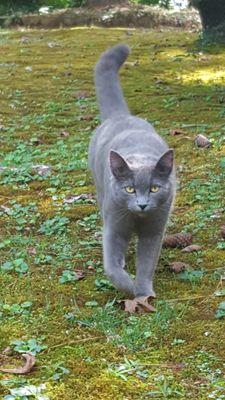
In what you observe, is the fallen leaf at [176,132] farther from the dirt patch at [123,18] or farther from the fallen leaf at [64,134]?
the dirt patch at [123,18]

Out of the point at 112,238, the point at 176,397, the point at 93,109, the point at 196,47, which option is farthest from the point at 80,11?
the point at 176,397

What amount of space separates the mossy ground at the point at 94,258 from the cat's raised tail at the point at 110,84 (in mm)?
748

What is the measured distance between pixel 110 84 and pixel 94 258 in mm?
1557

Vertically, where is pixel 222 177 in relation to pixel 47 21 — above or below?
above

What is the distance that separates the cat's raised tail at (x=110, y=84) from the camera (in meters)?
4.95

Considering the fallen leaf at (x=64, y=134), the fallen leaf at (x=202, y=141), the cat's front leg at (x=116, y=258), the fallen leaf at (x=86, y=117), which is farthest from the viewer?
the fallen leaf at (x=86, y=117)

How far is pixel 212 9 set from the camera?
11875 mm

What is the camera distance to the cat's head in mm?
3324

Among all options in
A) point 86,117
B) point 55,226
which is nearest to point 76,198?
point 55,226

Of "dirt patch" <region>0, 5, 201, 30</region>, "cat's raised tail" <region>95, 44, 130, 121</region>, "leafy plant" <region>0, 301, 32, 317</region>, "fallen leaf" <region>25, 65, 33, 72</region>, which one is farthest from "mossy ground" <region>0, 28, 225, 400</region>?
"dirt patch" <region>0, 5, 201, 30</region>

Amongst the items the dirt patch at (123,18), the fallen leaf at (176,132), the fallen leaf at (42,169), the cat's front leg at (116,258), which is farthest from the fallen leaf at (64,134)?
the dirt patch at (123,18)

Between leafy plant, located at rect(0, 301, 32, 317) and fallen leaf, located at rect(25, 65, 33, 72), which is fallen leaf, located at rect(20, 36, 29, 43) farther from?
leafy plant, located at rect(0, 301, 32, 317)

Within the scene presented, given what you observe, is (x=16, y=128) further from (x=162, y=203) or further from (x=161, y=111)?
(x=162, y=203)

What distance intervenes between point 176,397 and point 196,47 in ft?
34.7
